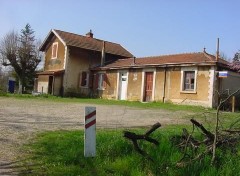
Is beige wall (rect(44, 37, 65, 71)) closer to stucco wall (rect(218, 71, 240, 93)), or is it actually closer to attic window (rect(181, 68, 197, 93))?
attic window (rect(181, 68, 197, 93))

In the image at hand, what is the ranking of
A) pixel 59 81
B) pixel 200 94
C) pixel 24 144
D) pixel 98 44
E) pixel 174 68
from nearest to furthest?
pixel 24 144 < pixel 200 94 < pixel 174 68 < pixel 59 81 < pixel 98 44

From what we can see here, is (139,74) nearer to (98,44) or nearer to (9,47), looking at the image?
(98,44)

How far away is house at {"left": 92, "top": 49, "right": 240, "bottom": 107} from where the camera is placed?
23.6m

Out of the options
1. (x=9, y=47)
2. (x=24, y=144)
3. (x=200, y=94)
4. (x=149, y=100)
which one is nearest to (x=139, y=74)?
(x=149, y=100)

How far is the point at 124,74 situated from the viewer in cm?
3098

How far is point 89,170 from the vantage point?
232 inches

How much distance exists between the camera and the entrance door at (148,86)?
28094 mm

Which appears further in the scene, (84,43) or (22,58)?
(22,58)

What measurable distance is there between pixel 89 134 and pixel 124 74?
2461 cm

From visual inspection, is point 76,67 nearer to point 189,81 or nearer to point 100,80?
point 100,80

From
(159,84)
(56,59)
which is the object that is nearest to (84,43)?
(56,59)

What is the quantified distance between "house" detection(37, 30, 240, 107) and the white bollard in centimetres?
1718

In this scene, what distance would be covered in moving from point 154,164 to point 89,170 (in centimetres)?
107

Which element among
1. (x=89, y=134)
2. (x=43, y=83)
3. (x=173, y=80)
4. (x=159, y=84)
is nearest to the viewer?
(x=89, y=134)
